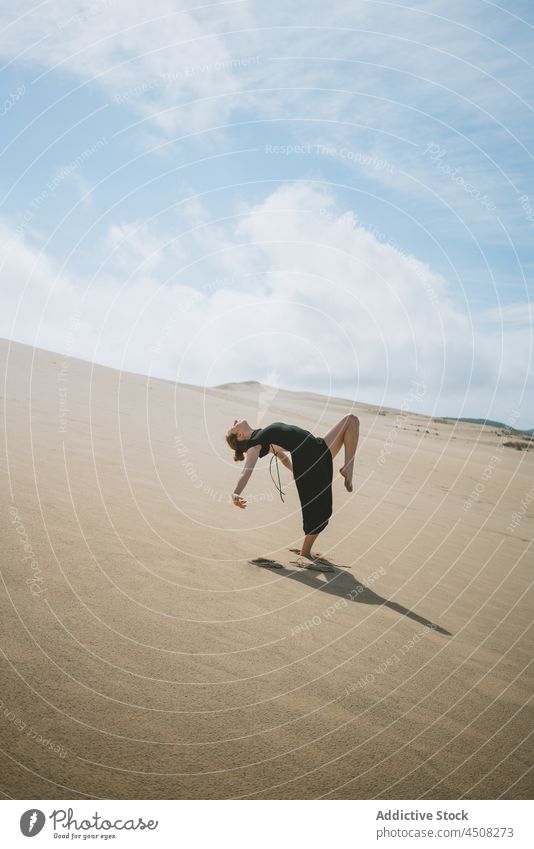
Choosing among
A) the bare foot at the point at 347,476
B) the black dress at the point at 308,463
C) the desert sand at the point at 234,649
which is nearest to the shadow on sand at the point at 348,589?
the desert sand at the point at 234,649

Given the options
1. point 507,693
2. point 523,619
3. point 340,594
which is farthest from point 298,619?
point 523,619

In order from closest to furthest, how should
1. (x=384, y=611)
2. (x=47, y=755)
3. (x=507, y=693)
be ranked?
(x=47, y=755)
(x=507, y=693)
(x=384, y=611)

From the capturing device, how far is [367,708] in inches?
190

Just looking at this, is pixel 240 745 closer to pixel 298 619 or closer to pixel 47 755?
pixel 47 755

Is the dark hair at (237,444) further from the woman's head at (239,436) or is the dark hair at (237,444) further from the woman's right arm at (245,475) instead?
the woman's right arm at (245,475)

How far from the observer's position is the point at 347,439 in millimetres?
8398

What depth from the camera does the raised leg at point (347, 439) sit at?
8203mm

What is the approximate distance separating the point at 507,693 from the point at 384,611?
5.99ft
